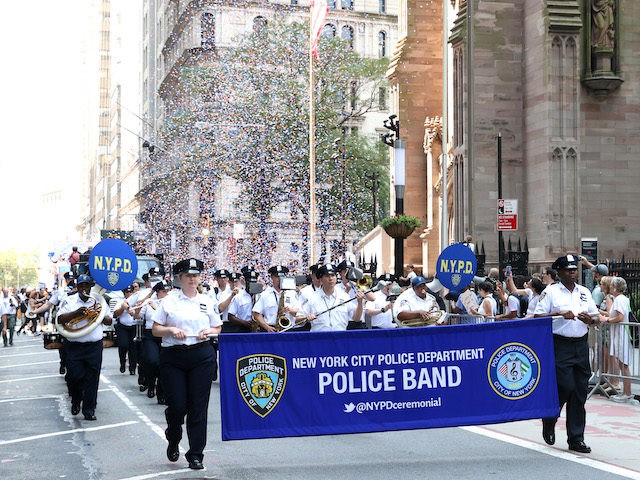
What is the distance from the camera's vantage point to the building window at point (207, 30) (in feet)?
245

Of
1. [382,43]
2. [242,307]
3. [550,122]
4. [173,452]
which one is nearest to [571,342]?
[173,452]

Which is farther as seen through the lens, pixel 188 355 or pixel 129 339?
pixel 129 339

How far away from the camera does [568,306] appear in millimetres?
11328

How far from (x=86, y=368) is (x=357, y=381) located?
16.4 ft

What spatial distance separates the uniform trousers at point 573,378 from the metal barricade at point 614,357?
178 inches

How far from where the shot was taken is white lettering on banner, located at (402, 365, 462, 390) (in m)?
11.0

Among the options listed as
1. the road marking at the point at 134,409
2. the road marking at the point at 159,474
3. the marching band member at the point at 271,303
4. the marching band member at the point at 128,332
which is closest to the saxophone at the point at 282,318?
the marching band member at the point at 271,303

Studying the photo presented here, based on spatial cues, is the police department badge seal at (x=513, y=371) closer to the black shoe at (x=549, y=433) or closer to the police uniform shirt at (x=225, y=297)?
the black shoe at (x=549, y=433)

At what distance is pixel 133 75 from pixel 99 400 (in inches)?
3944

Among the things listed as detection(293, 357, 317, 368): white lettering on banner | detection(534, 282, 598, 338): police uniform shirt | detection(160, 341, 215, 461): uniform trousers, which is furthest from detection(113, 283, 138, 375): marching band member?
detection(534, 282, 598, 338): police uniform shirt

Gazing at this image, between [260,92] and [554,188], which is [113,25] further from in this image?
[554,188]

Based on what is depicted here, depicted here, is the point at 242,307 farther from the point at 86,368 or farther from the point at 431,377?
the point at 431,377

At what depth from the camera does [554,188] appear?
31109mm

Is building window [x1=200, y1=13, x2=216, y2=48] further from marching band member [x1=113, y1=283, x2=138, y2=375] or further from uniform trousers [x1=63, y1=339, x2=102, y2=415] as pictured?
uniform trousers [x1=63, y1=339, x2=102, y2=415]
